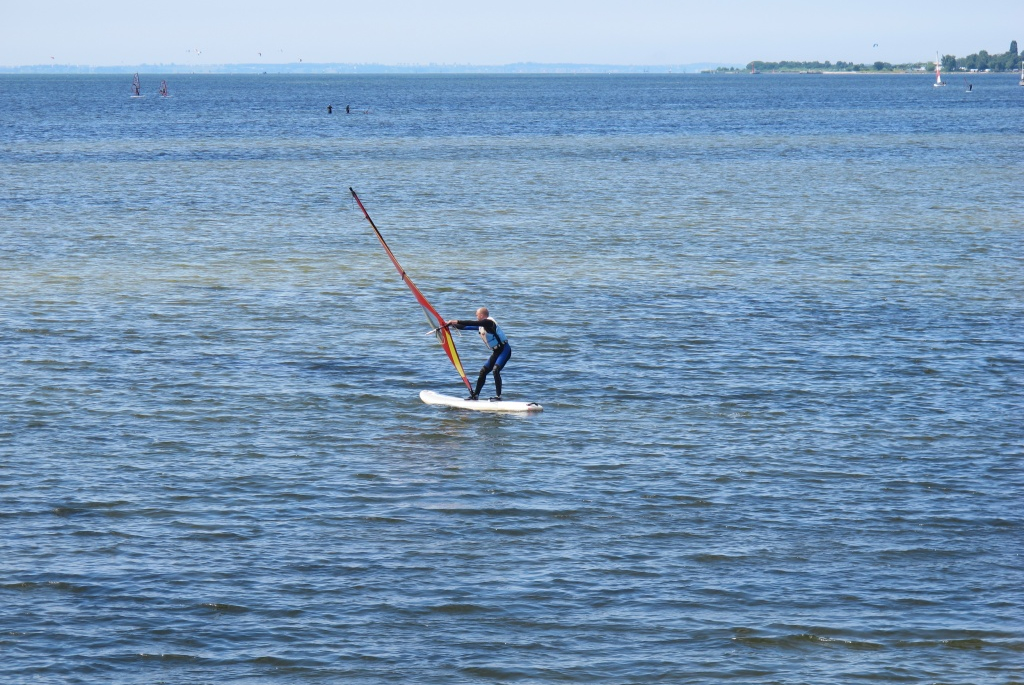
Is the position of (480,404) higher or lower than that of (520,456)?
higher

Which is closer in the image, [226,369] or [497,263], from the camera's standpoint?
[226,369]

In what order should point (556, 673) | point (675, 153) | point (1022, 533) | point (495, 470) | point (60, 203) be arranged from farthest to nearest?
point (675, 153) < point (60, 203) < point (495, 470) < point (1022, 533) < point (556, 673)

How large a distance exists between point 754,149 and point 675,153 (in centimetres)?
857

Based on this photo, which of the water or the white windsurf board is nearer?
the water

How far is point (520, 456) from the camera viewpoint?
24.5m

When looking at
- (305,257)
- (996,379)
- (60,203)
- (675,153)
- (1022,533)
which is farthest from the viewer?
(675,153)

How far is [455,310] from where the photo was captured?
3816 cm

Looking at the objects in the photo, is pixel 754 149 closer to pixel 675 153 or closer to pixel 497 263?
pixel 675 153

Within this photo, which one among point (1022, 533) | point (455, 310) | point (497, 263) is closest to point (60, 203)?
point (497, 263)

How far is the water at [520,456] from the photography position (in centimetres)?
1689

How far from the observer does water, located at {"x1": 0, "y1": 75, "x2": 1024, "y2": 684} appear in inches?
665

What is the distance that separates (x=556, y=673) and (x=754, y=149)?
9583cm

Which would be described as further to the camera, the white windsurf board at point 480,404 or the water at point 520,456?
the white windsurf board at point 480,404

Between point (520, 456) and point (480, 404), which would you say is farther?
point (480, 404)
